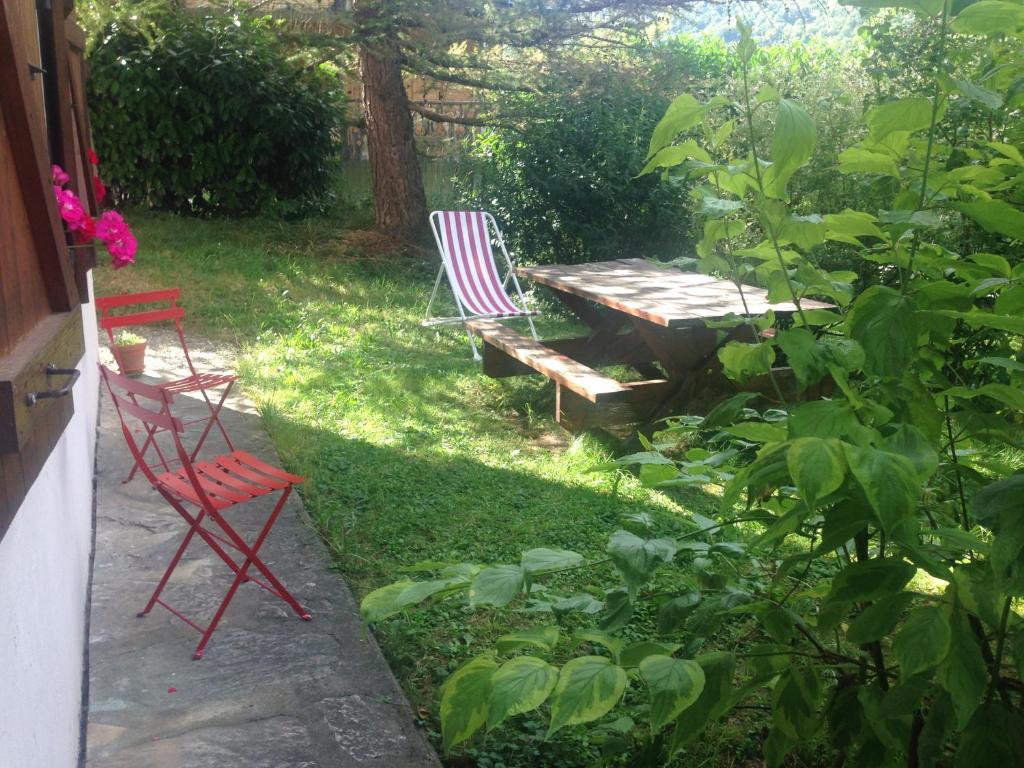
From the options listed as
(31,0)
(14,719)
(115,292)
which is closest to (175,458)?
(31,0)

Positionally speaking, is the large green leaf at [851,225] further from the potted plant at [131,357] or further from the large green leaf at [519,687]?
the potted plant at [131,357]

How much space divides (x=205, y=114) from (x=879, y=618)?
446 inches

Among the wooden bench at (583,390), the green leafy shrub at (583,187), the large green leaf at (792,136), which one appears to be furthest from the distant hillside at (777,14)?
the large green leaf at (792,136)

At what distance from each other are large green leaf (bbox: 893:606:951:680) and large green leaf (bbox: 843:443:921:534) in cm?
21

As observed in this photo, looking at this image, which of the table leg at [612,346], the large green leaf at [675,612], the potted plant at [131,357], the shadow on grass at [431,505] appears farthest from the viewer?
the table leg at [612,346]

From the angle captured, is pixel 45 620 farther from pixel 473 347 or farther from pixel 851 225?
pixel 473 347

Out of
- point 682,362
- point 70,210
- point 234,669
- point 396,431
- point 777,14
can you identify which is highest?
point 777,14

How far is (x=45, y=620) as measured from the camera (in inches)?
90.4

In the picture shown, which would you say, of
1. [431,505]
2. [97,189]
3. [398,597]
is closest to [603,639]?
[398,597]

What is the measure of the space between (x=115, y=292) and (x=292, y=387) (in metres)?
2.99

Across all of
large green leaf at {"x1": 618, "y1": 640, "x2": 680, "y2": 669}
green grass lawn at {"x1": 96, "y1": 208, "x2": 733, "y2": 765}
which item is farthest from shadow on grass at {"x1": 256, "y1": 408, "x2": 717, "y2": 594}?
large green leaf at {"x1": 618, "y1": 640, "x2": 680, "y2": 669}

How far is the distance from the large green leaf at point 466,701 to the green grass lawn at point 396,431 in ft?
1.55

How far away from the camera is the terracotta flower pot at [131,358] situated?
639 centimetres

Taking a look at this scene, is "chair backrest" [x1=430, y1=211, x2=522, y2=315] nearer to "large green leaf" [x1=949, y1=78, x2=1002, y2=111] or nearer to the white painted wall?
the white painted wall
